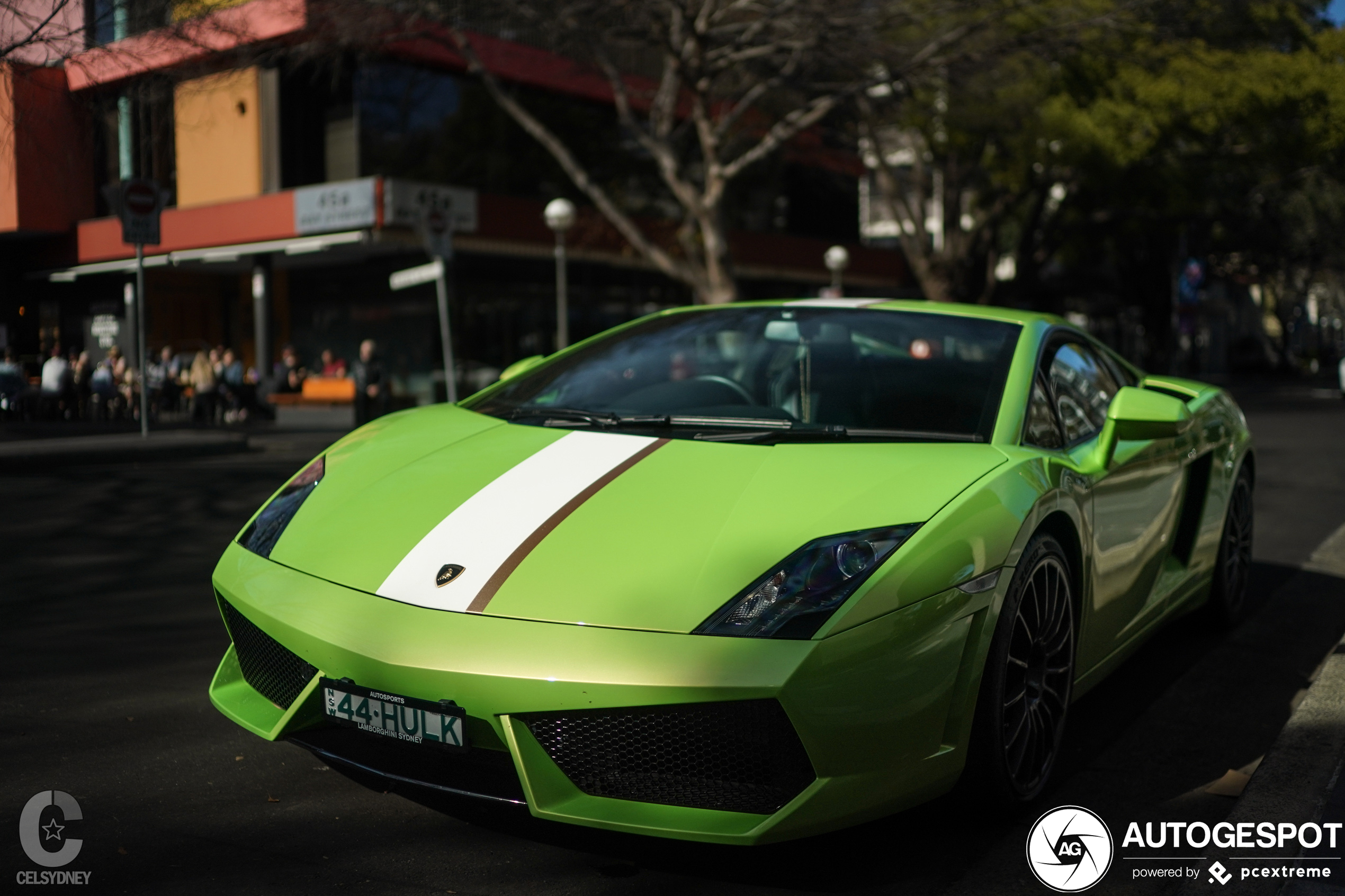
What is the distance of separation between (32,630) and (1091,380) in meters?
3.97

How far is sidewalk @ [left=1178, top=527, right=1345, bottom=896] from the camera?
8.51ft

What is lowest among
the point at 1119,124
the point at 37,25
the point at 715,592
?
the point at 715,592

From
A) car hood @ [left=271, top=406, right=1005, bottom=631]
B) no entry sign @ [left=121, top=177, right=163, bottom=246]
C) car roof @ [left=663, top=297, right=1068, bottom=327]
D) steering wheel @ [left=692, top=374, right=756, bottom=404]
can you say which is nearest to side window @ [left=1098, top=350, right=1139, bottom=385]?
car roof @ [left=663, top=297, right=1068, bottom=327]

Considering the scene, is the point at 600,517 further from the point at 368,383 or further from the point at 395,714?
the point at 368,383

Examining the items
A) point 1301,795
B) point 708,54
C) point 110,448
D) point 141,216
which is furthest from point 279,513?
point 708,54

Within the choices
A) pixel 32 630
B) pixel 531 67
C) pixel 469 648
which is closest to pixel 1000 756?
pixel 469 648

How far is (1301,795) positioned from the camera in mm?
3041

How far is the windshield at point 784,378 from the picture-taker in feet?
11.3

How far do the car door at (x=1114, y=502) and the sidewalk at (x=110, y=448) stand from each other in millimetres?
9456

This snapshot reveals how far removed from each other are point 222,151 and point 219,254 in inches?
77.2

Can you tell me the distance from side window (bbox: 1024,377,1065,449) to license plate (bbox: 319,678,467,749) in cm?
172

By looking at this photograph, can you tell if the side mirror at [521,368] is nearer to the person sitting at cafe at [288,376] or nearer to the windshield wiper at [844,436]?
the windshield wiper at [844,436]

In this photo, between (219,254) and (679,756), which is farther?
(219,254)

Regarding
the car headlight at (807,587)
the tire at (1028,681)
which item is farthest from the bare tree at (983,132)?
the car headlight at (807,587)
